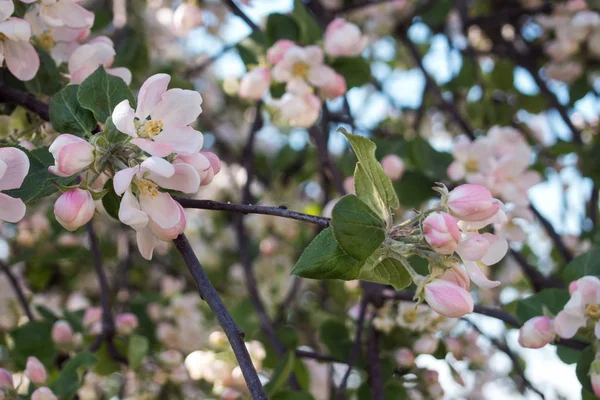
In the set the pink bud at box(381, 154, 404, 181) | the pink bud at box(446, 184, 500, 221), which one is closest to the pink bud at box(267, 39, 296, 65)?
the pink bud at box(381, 154, 404, 181)

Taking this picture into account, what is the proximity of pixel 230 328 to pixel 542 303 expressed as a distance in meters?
0.62

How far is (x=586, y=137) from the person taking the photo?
7.53 feet

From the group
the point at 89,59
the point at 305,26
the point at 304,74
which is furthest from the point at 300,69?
the point at 89,59

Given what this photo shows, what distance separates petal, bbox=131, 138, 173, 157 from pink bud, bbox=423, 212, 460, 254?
30 cm

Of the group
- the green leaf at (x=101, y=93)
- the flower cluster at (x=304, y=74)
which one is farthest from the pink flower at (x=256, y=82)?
the green leaf at (x=101, y=93)

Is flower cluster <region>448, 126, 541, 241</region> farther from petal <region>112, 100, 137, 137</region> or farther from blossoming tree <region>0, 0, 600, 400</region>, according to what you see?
petal <region>112, 100, 137, 137</region>

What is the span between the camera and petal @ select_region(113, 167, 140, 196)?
67cm

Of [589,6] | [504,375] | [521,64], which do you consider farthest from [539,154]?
[504,375]

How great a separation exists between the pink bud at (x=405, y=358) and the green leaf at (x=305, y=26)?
2.29 feet

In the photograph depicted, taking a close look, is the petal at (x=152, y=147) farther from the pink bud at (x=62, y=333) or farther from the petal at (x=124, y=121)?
the pink bud at (x=62, y=333)

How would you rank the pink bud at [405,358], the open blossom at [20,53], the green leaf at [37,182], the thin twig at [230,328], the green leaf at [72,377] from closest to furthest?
the thin twig at [230,328]
the green leaf at [37,182]
the open blossom at [20,53]
the green leaf at [72,377]
the pink bud at [405,358]

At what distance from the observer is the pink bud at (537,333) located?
0.93 meters

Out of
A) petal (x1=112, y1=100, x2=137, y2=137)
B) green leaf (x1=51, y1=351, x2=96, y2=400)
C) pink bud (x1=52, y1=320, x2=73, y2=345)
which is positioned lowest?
pink bud (x1=52, y1=320, x2=73, y2=345)

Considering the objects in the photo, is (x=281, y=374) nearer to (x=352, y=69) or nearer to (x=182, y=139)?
(x=182, y=139)
